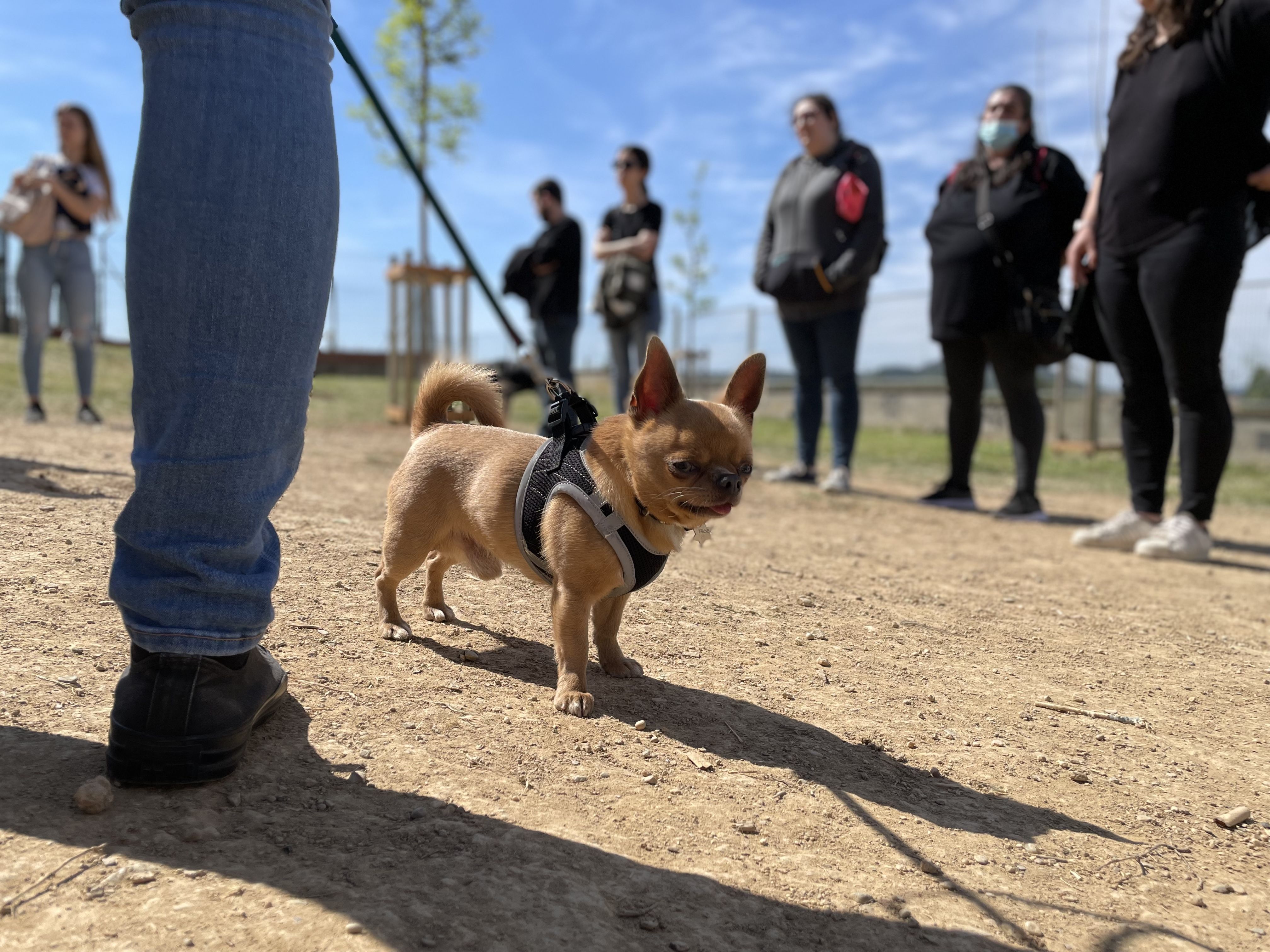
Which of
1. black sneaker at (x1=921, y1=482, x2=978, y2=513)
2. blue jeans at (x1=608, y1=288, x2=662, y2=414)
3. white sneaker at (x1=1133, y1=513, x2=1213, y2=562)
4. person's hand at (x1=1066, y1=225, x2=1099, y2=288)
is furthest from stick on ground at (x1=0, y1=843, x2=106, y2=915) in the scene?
blue jeans at (x1=608, y1=288, x2=662, y2=414)

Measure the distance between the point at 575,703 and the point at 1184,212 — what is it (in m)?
4.18

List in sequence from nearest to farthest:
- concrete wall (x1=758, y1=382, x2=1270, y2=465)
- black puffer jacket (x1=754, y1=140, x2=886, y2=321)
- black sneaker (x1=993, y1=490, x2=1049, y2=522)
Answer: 1. black sneaker (x1=993, y1=490, x2=1049, y2=522)
2. black puffer jacket (x1=754, y1=140, x2=886, y2=321)
3. concrete wall (x1=758, y1=382, x2=1270, y2=465)

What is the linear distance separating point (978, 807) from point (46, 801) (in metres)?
1.89

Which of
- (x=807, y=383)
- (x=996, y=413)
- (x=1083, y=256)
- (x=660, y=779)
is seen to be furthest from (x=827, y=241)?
(x=996, y=413)

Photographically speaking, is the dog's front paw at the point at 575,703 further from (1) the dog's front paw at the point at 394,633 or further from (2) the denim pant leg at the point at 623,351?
(2) the denim pant leg at the point at 623,351

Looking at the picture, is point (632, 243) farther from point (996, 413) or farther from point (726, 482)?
point (996, 413)

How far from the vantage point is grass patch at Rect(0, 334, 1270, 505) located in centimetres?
959

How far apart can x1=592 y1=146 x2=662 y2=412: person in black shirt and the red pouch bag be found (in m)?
1.94

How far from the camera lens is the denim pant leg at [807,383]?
7.48 metres

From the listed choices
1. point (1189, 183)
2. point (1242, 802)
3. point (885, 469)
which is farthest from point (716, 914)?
point (885, 469)

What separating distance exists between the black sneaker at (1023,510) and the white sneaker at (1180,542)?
135 centimetres

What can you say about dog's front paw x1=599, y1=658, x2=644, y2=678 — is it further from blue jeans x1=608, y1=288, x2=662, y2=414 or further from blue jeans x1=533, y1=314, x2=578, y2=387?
blue jeans x1=533, y1=314, x2=578, y2=387

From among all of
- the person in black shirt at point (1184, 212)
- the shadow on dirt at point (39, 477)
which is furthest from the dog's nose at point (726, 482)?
the person in black shirt at point (1184, 212)

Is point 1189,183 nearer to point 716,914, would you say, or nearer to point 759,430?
point 716,914
